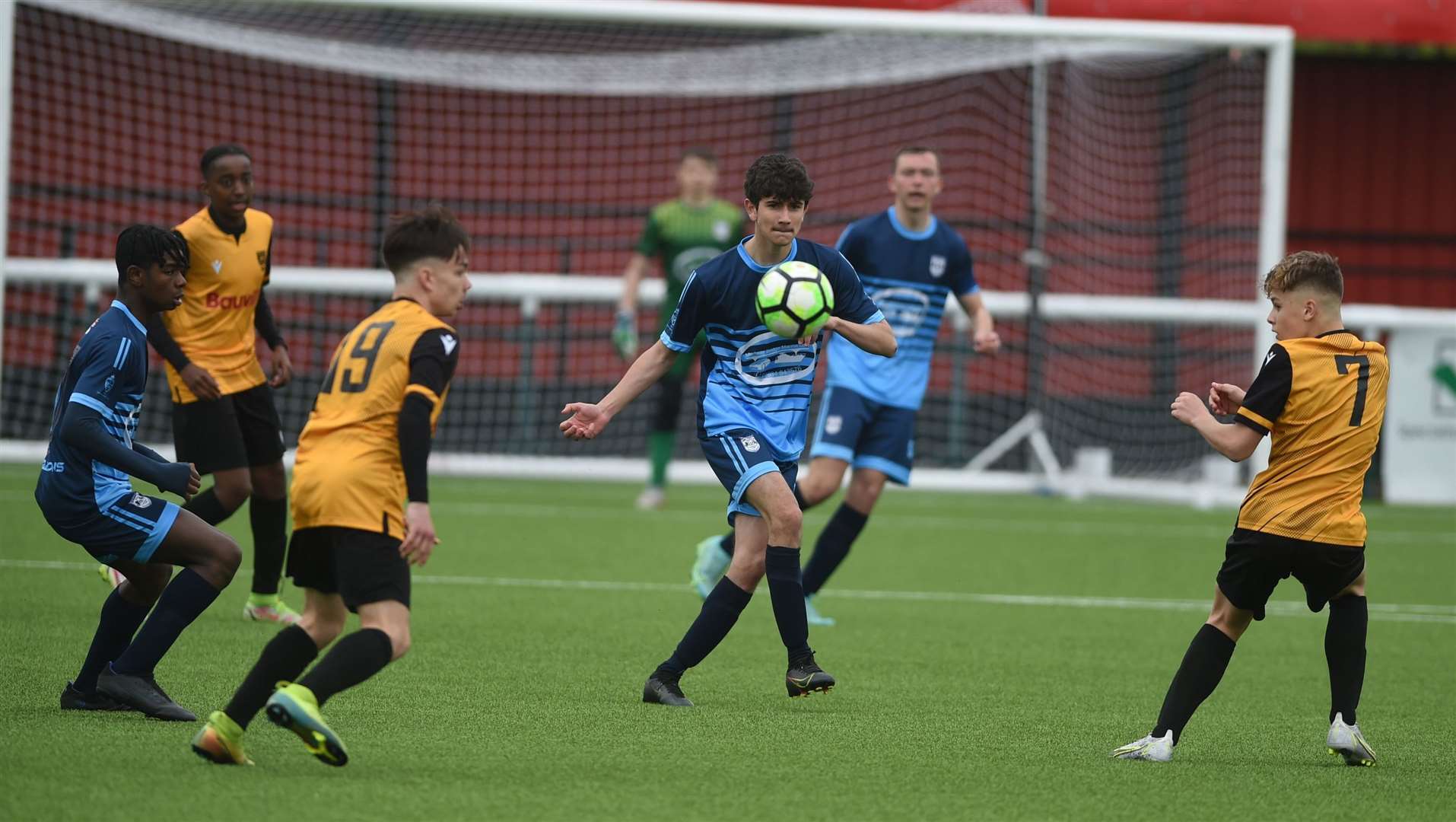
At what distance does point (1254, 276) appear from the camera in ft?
47.6

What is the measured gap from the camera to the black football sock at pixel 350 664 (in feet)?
13.3

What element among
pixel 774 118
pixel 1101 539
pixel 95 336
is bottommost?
pixel 1101 539

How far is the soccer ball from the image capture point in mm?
5168

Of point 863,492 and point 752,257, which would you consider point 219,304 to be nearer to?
point 752,257

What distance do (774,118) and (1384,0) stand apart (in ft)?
20.7

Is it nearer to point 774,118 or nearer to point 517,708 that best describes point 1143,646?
point 517,708

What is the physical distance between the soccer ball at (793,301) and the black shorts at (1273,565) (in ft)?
4.64

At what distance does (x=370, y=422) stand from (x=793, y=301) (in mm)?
1520

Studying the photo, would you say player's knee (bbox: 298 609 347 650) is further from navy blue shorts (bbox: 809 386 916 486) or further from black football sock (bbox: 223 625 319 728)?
navy blue shorts (bbox: 809 386 916 486)

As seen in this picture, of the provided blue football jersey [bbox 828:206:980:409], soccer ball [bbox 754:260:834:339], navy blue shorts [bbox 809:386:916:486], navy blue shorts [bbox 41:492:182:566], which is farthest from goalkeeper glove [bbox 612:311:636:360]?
navy blue shorts [bbox 41:492:182:566]

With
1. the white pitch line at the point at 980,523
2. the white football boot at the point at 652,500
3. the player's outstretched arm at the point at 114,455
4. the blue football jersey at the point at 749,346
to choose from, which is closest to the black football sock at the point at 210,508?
the player's outstretched arm at the point at 114,455

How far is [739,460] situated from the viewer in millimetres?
5457

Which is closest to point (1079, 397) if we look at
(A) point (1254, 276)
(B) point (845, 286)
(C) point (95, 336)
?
(A) point (1254, 276)

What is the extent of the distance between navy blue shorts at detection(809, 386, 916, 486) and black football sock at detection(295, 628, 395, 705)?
12.2ft
